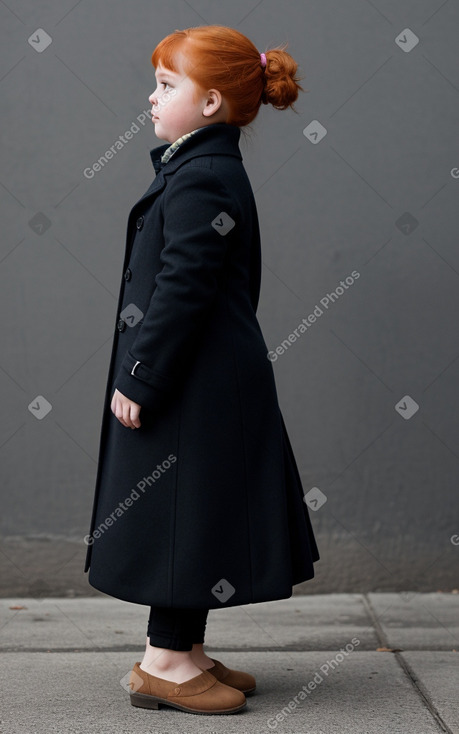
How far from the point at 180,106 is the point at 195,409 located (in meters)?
0.77

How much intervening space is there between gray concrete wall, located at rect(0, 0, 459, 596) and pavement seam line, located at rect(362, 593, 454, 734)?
0.75 feet

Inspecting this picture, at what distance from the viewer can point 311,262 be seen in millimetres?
3824

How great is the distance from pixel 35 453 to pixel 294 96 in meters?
2.03

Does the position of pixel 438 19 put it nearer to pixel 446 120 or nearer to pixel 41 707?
pixel 446 120

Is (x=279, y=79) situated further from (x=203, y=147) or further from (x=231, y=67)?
(x=203, y=147)

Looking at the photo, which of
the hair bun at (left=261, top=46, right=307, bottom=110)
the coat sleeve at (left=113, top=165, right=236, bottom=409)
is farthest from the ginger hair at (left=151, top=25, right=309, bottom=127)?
the coat sleeve at (left=113, top=165, right=236, bottom=409)

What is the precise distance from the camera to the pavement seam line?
2.33 metres

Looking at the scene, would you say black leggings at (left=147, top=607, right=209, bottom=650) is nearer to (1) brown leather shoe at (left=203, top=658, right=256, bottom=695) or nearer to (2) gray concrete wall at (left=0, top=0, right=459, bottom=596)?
(1) brown leather shoe at (left=203, top=658, right=256, bottom=695)

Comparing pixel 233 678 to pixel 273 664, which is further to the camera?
pixel 273 664

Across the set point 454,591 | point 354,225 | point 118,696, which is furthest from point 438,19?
point 118,696

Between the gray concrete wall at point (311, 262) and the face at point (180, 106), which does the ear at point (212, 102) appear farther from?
the gray concrete wall at point (311, 262)

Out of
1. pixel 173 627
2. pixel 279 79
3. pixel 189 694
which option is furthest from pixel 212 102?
pixel 189 694

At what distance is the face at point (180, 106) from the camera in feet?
7.63

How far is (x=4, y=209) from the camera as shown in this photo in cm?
382
